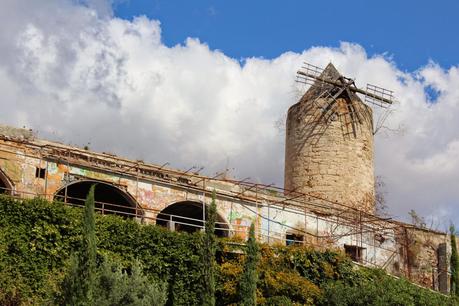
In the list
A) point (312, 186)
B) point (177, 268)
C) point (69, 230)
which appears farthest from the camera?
point (312, 186)

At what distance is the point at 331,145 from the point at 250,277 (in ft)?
36.0

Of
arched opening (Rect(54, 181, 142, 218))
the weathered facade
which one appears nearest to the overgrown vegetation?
the weathered facade

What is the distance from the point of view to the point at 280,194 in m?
25.2

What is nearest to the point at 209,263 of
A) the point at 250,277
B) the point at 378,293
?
the point at 250,277

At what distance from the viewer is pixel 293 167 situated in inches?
1104

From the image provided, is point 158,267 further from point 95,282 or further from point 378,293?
point 378,293

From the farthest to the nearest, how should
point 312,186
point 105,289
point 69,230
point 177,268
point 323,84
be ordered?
1. point 323,84
2. point 312,186
3. point 177,268
4. point 69,230
5. point 105,289

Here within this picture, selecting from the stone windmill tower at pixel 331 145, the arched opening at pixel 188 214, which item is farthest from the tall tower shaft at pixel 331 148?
the arched opening at pixel 188 214

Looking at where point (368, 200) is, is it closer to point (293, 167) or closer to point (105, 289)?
point (293, 167)

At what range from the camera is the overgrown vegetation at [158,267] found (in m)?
15.8

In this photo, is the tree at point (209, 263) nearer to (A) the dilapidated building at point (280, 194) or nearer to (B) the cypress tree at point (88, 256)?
(A) the dilapidated building at point (280, 194)

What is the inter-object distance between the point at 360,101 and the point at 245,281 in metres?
13.8

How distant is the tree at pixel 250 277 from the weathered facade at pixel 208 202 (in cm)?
304

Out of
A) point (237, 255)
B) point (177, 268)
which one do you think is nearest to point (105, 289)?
point (177, 268)
